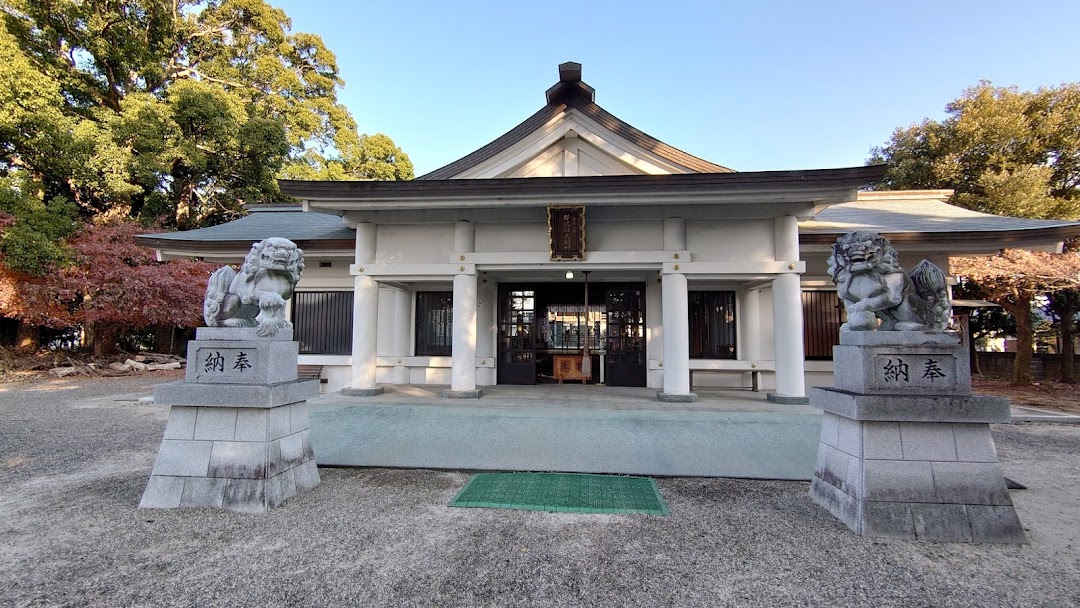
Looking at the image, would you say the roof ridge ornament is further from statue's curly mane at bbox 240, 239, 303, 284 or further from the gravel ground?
the gravel ground

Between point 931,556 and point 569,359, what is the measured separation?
7.44 meters

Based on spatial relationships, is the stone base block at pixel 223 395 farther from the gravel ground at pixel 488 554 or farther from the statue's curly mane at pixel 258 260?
the statue's curly mane at pixel 258 260

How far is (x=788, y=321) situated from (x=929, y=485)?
186 inches

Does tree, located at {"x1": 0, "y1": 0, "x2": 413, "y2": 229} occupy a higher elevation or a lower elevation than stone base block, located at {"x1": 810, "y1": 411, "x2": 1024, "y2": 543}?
higher

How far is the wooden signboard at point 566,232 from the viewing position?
764 centimetres

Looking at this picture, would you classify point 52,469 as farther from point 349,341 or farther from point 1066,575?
point 1066,575

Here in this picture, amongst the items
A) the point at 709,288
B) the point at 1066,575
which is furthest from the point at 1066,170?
the point at 1066,575

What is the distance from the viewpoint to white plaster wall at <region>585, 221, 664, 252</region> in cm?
798

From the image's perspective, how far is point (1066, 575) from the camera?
2.69m

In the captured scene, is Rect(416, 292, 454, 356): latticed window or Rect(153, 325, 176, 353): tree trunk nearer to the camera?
Rect(416, 292, 454, 356): latticed window

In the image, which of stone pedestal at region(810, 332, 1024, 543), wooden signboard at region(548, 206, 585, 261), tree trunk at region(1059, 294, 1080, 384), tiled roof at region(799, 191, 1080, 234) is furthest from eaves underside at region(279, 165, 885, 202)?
tree trunk at region(1059, 294, 1080, 384)

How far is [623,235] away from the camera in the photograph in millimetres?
8047

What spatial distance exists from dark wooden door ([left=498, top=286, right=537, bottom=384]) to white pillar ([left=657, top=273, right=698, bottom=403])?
333 cm

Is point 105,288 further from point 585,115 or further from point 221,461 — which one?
point 585,115
